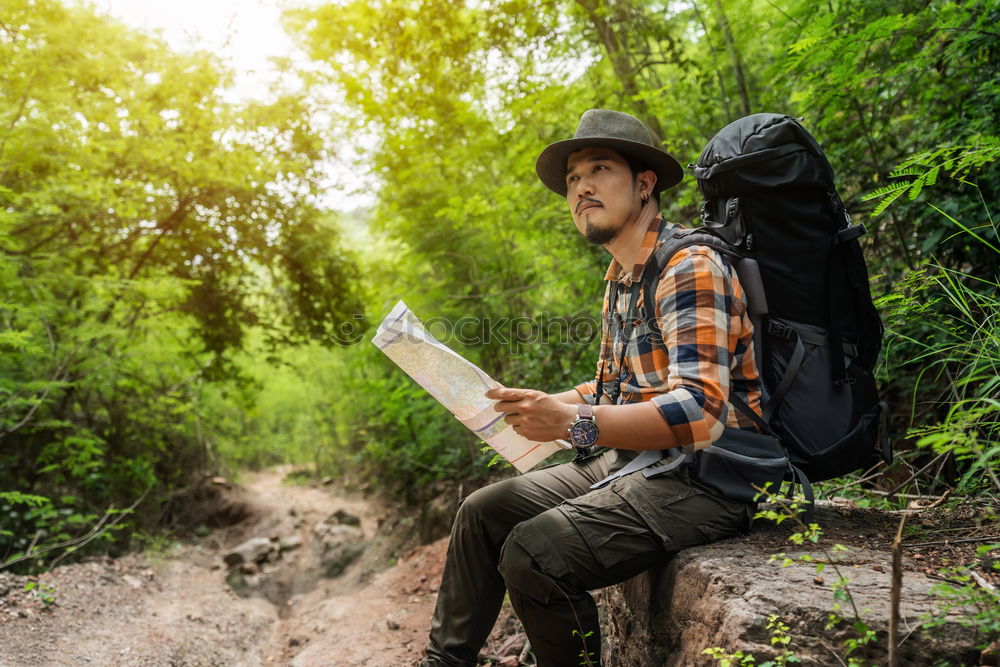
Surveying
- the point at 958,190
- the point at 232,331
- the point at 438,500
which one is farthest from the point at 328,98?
the point at 958,190

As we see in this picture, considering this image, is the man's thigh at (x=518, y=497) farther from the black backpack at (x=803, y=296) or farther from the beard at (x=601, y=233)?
the beard at (x=601, y=233)

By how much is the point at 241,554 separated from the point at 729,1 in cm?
1008

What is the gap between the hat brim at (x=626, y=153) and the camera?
2.46 metres

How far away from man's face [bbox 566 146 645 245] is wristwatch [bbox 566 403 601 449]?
0.87 m

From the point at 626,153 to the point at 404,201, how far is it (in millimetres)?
5017

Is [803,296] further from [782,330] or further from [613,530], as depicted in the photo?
[613,530]

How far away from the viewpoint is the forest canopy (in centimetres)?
325

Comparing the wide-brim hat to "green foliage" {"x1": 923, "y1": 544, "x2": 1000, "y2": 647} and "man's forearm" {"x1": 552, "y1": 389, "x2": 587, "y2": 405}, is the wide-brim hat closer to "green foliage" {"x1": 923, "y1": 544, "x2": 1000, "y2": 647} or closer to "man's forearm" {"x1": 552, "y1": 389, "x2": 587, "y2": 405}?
"man's forearm" {"x1": 552, "y1": 389, "x2": 587, "y2": 405}

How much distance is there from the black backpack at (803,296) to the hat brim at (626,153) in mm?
315

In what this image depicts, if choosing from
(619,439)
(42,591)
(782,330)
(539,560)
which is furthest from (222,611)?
(782,330)

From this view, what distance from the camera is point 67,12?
700 centimetres

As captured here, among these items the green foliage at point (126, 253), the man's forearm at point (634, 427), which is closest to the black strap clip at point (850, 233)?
the man's forearm at point (634, 427)

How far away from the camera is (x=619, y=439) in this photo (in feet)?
6.63

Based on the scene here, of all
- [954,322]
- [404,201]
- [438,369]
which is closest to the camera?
[438,369]
